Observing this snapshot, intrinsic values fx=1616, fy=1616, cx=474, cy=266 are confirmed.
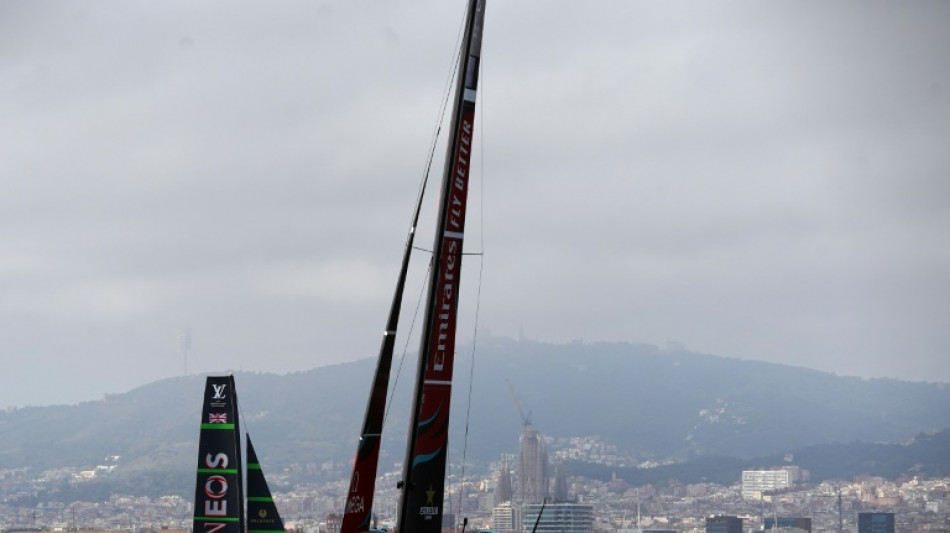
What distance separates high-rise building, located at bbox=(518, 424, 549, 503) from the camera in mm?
174375

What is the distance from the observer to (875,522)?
137000 mm

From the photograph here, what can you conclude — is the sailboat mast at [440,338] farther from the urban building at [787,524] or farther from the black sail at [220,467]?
the urban building at [787,524]

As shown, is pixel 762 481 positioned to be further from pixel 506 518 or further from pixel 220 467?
pixel 220 467

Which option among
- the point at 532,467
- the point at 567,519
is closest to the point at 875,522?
the point at 567,519

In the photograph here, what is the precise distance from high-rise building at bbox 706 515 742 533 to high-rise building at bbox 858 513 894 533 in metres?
10.3

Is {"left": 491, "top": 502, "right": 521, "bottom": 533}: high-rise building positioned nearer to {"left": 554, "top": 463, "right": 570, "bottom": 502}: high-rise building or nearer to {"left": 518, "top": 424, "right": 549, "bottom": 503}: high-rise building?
{"left": 554, "top": 463, "right": 570, "bottom": 502}: high-rise building

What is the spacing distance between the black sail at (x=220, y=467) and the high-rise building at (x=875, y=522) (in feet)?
395

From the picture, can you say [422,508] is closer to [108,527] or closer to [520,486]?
[108,527]

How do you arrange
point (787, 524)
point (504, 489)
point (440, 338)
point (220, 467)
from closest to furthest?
point (440, 338) → point (220, 467) → point (787, 524) → point (504, 489)

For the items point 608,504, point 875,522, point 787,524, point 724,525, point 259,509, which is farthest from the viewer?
point 608,504

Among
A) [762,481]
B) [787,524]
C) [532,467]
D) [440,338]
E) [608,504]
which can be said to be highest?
[532,467]

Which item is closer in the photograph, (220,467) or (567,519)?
(220,467)

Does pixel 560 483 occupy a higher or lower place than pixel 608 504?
higher

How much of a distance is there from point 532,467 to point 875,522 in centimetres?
5368
